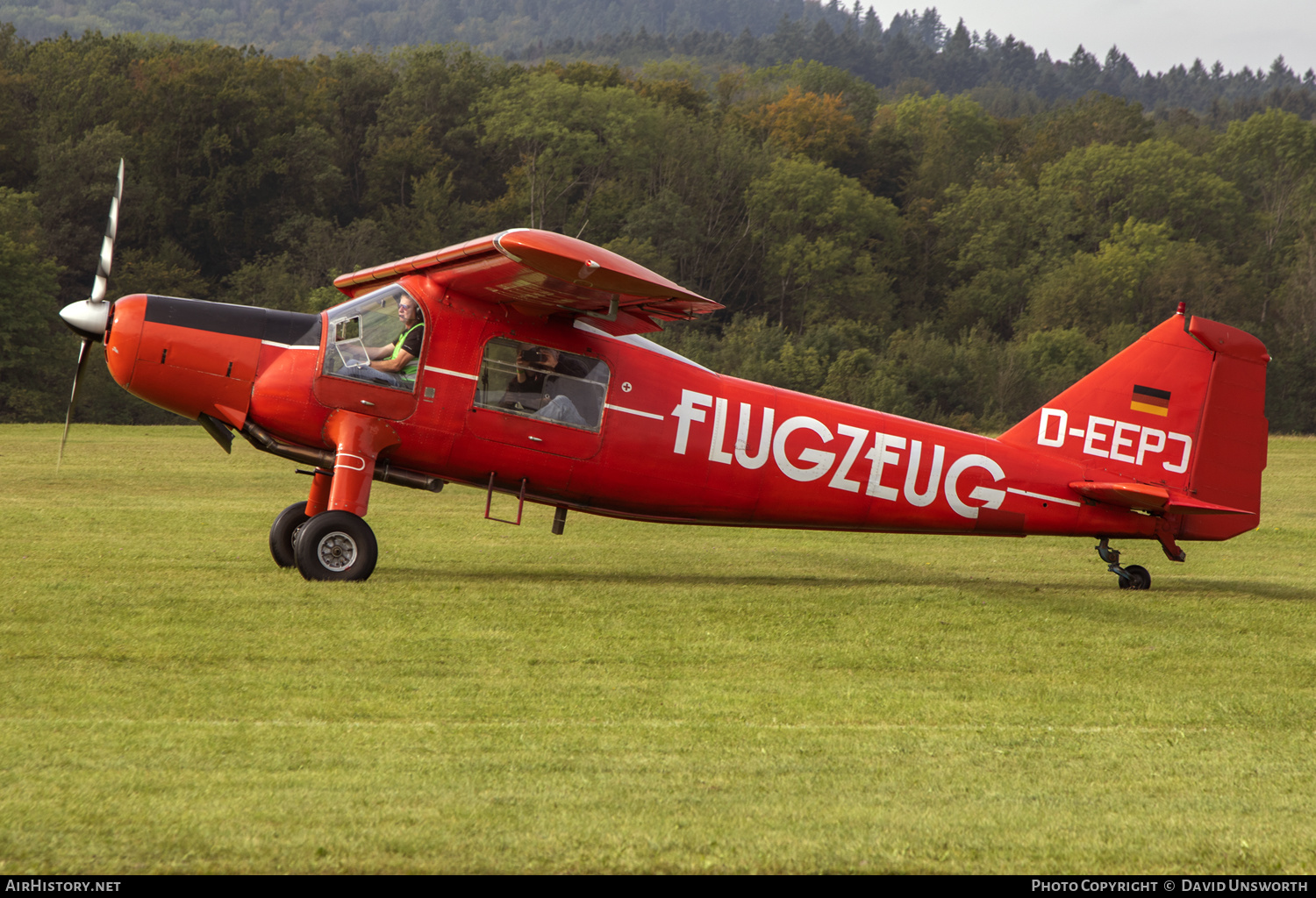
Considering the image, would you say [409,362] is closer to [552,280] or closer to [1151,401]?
[552,280]

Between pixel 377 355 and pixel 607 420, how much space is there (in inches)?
92.7

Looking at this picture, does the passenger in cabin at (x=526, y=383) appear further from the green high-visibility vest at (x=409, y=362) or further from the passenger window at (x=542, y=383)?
the green high-visibility vest at (x=409, y=362)

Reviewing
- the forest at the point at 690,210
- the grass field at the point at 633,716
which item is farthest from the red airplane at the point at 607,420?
the forest at the point at 690,210

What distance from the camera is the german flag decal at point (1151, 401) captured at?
13.1 m

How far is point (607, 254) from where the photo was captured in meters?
10.5

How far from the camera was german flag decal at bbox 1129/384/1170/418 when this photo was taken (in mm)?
13109

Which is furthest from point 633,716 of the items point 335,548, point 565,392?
point 565,392

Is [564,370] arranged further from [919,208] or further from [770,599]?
[919,208]

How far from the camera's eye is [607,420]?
12.2m

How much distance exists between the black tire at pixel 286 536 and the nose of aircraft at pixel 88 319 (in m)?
2.42

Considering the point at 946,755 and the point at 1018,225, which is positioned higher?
the point at 1018,225
